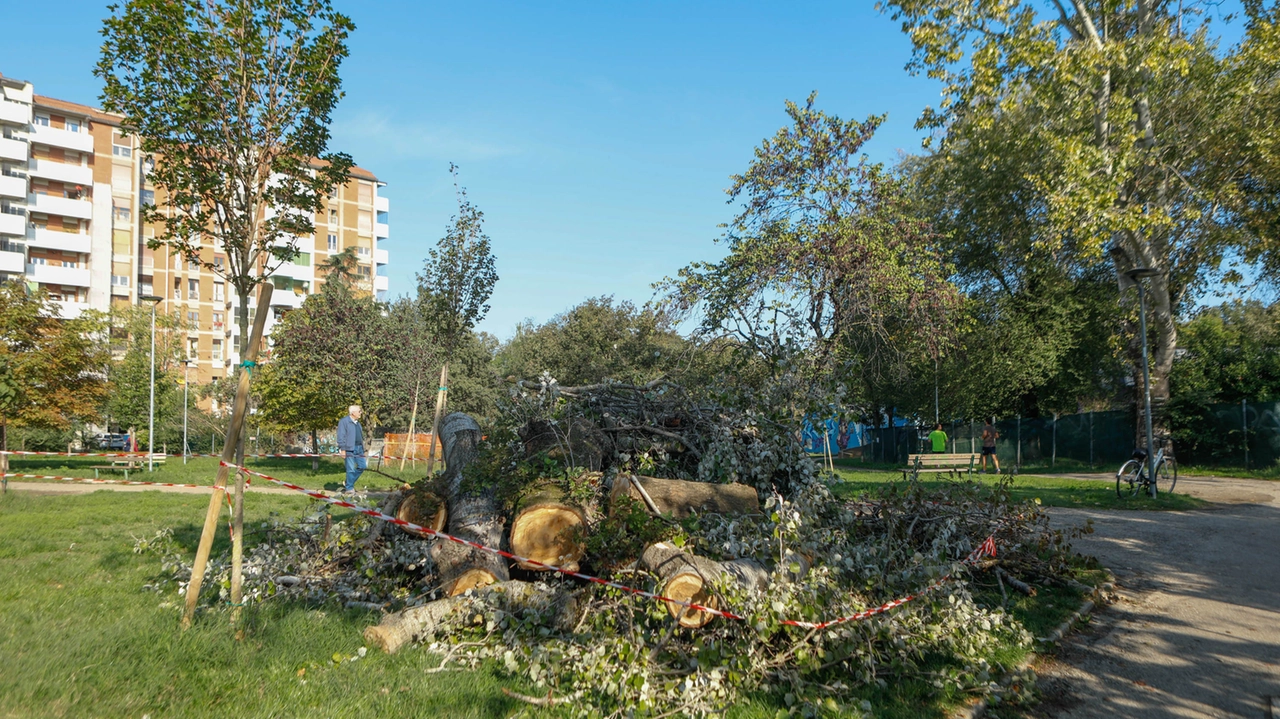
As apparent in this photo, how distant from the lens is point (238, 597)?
5.21 m

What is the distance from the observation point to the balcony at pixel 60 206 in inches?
2205

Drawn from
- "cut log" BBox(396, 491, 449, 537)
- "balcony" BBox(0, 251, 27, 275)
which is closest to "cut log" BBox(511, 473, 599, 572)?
"cut log" BBox(396, 491, 449, 537)

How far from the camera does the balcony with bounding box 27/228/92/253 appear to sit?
2192 inches

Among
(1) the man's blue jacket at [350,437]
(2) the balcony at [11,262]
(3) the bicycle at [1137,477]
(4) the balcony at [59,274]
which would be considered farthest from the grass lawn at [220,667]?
(4) the balcony at [59,274]

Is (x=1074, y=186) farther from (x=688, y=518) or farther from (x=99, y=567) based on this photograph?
(x=99, y=567)

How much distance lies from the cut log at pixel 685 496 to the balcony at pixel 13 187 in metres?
64.3

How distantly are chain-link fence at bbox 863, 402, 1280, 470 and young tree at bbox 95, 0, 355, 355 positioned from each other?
20.3m

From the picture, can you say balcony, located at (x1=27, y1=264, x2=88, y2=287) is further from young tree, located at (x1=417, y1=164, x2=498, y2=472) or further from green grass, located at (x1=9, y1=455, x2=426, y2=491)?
young tree, located at (x1=417, y1=164, x2=498, y2=472)

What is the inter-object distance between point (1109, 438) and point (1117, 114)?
45.7 ft

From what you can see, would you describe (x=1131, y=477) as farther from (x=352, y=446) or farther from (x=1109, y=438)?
(x=1109, y=438)

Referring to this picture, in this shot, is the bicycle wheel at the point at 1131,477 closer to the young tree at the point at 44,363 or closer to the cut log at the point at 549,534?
the cut log at the point at 549,534

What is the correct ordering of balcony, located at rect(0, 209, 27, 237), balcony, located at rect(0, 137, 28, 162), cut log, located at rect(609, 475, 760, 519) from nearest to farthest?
cut log, located at rect(609, 475, 760, 519)
balcony, located at rect(0, 209, 27, 237)
balcony, located at rect(0, 137, 28, 162)

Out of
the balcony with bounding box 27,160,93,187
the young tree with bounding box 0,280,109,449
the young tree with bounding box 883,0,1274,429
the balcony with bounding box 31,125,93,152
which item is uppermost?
the balcony with bounding box 31,125,93,152

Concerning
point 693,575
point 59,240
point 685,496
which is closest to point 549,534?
Result: point 685,496
